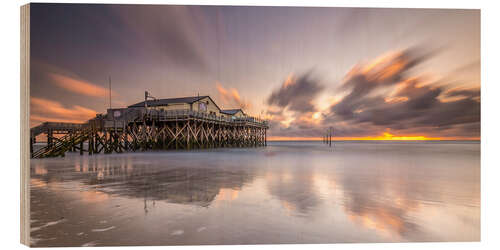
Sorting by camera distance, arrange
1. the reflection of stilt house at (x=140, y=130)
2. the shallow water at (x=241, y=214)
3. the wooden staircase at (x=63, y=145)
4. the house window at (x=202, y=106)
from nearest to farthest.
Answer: the shallow water at (x=241, y=214) → the wooden staircase at (x=63, y=145) → the reflection of stilt house at (x=140, y=130) → the house window at (x=202, y=106)

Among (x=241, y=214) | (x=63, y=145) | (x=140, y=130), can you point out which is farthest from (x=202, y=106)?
(x=241, y=214)

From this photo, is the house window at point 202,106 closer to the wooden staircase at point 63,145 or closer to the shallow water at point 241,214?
the wooden staircase at point 63,145

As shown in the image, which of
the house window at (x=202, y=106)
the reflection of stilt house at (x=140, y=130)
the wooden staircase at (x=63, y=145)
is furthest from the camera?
the house window at (x=202, y=106)

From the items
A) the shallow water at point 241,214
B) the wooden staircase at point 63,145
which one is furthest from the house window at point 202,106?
the shallow water at point 241,214

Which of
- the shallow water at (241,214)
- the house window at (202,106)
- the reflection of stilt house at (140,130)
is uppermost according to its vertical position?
the house window at (202,106)

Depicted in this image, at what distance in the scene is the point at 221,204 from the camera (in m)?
5.30

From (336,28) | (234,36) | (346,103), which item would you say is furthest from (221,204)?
(346,103)

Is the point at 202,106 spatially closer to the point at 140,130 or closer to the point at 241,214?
the point at 140,130

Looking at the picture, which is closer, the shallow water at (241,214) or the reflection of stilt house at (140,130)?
the shallow water at (241,214)

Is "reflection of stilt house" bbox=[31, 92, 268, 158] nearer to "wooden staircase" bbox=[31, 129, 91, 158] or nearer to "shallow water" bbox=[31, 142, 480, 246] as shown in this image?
"wooden staircase" bbox=[31, 129, 91, 158]

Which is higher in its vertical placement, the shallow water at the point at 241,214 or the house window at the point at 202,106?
the house window at the point at 202,106

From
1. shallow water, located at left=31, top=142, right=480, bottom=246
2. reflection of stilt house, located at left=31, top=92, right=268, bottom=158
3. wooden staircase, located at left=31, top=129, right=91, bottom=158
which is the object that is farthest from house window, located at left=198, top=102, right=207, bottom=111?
shallow water, located at left=31, top=142, right=480, bottom=246

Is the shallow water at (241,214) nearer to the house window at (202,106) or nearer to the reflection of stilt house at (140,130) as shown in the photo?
the reflection of stilt house at (140,130)

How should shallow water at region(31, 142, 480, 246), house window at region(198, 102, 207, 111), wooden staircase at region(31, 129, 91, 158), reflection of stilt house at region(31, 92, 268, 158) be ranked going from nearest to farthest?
1. shallow water at region(31, 142, 480, 246)
2. wooden staircase at region(31, 129, 91, 158)
3. reflection of stilt house at region(31, 92, 268, 158)
4. house window at region(198, 102, 207, 111)
